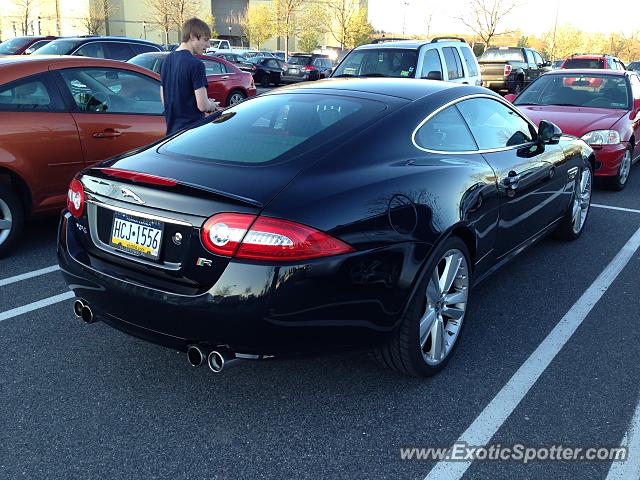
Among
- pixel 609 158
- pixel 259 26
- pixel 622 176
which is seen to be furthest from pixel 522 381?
pixel 259 26

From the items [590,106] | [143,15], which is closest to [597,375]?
[590,106]

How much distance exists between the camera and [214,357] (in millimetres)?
2564

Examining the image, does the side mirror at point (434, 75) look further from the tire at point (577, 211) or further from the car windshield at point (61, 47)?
the car windshield at point (61, 47)

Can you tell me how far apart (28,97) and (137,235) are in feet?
9.62

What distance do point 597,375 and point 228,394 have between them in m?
1.96

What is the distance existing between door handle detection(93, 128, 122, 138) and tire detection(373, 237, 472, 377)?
11.4 feet

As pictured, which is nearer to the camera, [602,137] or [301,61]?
[602,137]

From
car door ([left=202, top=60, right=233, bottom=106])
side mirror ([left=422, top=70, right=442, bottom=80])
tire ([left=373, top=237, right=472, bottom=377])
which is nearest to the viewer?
tire ([left=373, top=237, right=472, bottom=377])

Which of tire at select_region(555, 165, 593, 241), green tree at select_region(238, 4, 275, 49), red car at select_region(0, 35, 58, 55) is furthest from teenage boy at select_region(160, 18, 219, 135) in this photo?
green tree at select_region(238, 4, 275, 49)

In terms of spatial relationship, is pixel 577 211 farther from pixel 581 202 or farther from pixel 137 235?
pixel 137 235

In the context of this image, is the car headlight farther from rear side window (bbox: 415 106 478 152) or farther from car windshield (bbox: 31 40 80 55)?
car windshield (bbox: 31 40 80 55)

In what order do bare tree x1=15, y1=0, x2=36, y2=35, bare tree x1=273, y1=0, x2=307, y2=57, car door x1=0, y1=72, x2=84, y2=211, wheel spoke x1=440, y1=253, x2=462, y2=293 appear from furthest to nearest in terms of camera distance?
Answer: 1. bare tree x1=273, y1=0, x2=307, y2=57
2. bare tree x1=15, y1=0, x2=36, y2=35
3. car door x1=0, y1=72, x2=84, y2=211
4. wheel spoke x1=440, y1=253, x2=462, y2=293

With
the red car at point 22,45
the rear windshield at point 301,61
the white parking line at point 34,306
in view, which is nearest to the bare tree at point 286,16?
the rear windshield at point 301,61

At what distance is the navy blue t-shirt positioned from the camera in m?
5.20
